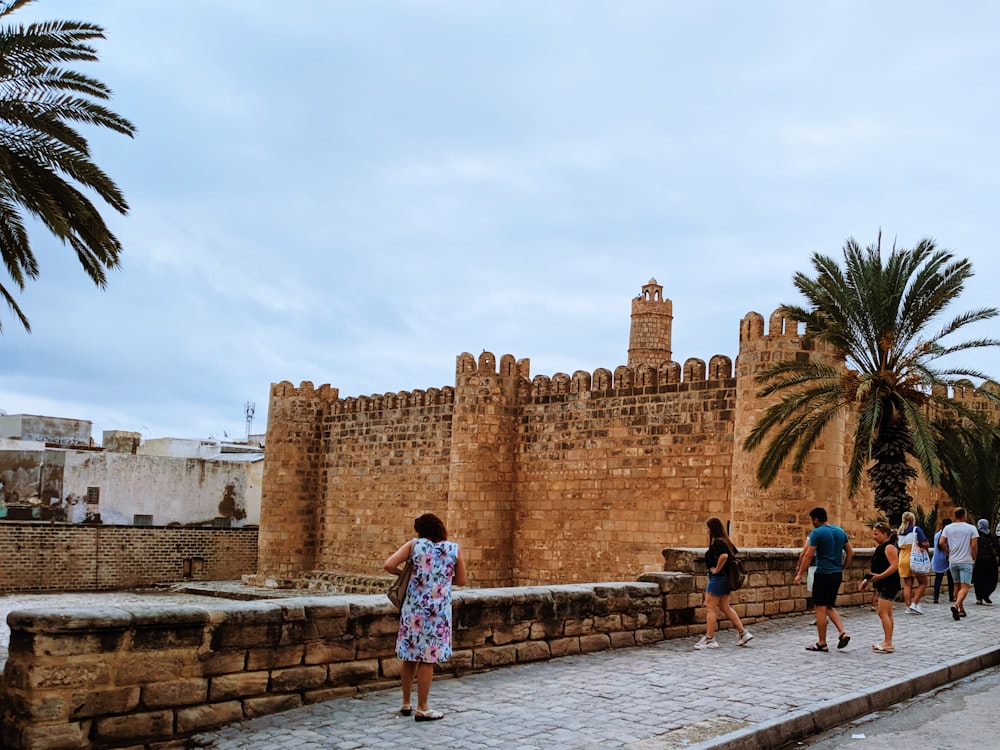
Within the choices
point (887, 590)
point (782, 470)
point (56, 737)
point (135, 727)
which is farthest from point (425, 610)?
point (782, 470)

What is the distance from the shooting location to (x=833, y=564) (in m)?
8.49

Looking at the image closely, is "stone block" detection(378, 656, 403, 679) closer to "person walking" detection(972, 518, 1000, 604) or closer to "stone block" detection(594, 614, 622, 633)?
"stone block" detection(594, 614, 622, 633)

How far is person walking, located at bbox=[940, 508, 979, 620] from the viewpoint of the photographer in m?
11.4

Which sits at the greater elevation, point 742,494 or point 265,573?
point 742,494

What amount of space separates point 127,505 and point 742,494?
72.9 ft

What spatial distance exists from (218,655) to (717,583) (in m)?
4.62

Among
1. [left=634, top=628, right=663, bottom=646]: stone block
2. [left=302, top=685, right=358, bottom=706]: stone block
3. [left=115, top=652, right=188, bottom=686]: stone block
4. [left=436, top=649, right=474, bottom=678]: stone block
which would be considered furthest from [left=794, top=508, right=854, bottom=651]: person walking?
[left=115, top=652, right=188, bottom=686]: stone block

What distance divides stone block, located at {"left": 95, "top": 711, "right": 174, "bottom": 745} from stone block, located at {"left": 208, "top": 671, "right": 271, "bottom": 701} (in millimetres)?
283

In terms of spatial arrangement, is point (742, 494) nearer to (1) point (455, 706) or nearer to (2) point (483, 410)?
(2) point (483, 410)

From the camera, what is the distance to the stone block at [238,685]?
550cm

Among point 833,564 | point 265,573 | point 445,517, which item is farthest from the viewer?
point 265,573

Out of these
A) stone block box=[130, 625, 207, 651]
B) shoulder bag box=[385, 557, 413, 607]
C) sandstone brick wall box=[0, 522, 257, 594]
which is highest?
shoulder bag box=[385, 557, 413, 607]

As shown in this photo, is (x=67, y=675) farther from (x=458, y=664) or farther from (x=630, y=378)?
(x=630, y=378)

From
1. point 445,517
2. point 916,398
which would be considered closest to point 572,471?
point 445,517
